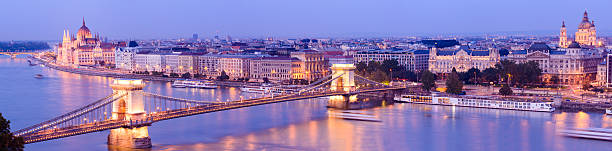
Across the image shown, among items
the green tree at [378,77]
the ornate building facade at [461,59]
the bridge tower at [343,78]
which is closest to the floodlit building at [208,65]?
the ornate building facade at [461,59]

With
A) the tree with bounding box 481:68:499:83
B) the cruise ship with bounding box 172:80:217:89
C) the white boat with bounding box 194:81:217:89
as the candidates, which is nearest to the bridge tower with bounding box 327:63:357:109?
the tree with bounding box 481:68:499:83

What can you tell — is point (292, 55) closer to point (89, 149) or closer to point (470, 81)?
point (470, 81)

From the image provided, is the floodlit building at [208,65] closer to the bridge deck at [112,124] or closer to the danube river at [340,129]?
the danube river at [340,129]

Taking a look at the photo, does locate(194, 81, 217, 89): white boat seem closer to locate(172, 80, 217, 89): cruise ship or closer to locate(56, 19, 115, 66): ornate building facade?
locate(172, 80, 217, 89): cruise ship

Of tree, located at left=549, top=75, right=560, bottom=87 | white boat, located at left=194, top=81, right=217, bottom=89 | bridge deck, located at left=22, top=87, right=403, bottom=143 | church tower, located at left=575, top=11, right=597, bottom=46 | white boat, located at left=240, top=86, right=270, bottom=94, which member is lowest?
bridge deck, located at left=22, top=87, right=403, bottom=143

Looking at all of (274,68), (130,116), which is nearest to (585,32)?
(274,68)

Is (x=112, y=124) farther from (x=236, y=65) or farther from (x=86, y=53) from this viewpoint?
(x=86, y=53)
